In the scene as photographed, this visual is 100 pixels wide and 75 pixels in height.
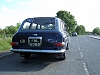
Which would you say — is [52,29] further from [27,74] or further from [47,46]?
[27,74]

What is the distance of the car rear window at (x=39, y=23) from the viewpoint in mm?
7455

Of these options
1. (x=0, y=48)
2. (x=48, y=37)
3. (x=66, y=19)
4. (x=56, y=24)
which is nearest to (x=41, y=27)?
(x=56, y=24)

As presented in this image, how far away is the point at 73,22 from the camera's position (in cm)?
7800

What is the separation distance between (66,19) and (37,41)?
2793 inches

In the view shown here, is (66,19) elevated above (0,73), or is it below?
above

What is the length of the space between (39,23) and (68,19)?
69.8m

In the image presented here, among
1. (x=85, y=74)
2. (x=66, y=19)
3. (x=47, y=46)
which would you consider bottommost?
(x=85, y=74)

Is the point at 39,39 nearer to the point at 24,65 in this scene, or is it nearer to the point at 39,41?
the point at 39,41

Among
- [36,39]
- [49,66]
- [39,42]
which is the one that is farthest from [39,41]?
[49,66]

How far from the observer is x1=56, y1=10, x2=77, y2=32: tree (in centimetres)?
7650

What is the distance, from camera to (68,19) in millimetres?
76562

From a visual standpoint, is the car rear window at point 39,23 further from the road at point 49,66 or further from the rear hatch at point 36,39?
the road at point 49,66

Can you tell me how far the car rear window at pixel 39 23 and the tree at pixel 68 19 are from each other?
225 ft

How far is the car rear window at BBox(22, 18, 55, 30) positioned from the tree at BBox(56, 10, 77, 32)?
225 ft
